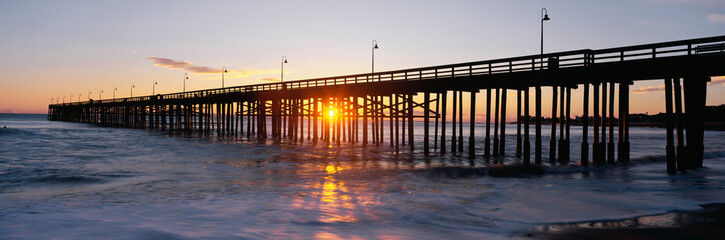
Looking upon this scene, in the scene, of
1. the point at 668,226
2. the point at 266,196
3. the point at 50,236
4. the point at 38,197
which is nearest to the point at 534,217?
the point at 668,226

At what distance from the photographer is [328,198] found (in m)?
11.1

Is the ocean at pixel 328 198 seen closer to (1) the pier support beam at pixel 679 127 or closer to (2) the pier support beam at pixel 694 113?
(1) the pier support beam at pixel 679 127

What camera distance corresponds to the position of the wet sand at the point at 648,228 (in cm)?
701

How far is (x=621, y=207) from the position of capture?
937 centimetres

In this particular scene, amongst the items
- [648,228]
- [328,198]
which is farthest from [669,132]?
[328,198]

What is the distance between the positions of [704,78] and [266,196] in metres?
13.7

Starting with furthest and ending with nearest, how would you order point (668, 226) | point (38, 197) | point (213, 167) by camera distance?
1. point (213, 167)
2. point (38, 197)
3. point (668, 226)

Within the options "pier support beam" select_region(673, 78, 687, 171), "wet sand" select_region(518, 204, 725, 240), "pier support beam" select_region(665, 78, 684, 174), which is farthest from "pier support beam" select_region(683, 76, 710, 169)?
"wet sand" select_region(518, 204, 725, 240)

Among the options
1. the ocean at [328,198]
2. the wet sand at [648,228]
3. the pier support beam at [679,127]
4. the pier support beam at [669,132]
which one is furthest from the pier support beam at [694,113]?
the wet sand at [648,228]

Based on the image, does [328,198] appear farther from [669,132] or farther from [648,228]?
[669,132]

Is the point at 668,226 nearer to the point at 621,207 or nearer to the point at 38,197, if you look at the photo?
the point at 621,207

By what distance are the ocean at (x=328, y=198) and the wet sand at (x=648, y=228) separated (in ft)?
1.19

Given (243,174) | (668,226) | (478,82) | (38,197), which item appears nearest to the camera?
(668,226)

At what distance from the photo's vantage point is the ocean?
26.3 feet
